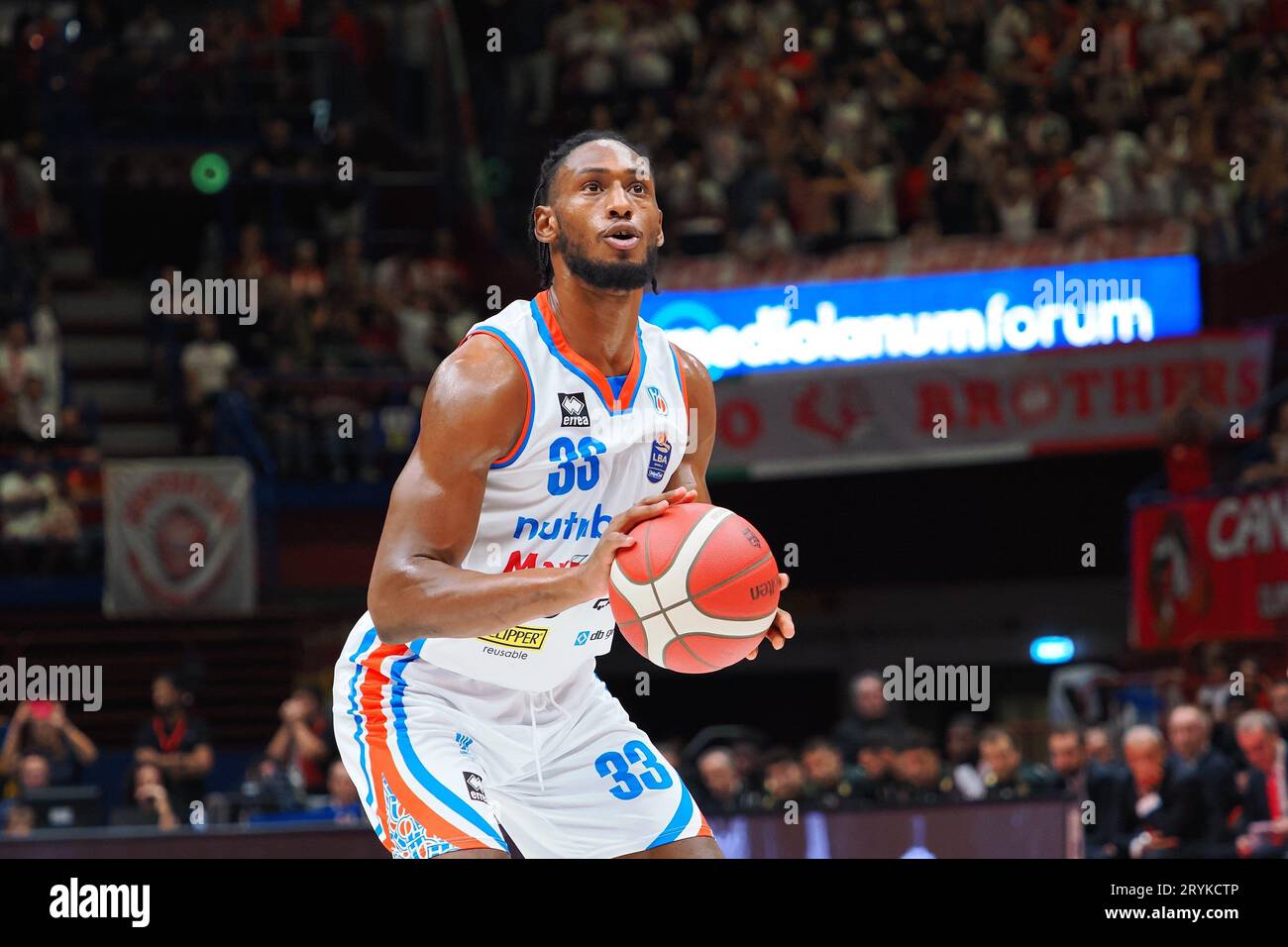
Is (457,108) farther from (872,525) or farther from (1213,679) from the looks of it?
(1213,679)

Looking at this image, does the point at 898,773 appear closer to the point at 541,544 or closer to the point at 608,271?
the point at 541,544

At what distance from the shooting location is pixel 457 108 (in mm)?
18656

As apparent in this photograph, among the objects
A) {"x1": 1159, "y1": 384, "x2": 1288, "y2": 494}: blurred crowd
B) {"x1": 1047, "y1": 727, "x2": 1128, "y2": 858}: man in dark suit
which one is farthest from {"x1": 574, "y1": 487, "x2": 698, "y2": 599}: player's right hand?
{"x1": 1159, "y1": 384, "x2": 1288, "y2": 494}: blurred crowd

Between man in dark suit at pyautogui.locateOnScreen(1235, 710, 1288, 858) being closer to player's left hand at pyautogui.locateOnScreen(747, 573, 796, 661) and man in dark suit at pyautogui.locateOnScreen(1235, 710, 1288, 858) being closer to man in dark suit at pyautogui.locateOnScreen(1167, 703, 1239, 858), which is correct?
man in dark suit at pyautogui.locateOnScreen(1167, 703, 1239, 858)

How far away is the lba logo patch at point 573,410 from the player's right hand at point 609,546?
1.57 ft

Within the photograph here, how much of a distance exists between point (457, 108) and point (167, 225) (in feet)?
10.1

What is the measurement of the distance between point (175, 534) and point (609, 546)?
34.9 feet

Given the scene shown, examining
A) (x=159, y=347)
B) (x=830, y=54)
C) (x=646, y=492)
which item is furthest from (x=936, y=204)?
(x=646, y=492)

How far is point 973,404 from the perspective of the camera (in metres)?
14.7

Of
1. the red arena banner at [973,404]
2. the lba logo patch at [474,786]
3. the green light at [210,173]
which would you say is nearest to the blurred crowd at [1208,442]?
the red arena banner at [973,404]

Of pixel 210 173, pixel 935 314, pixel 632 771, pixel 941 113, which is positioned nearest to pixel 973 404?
pixel 935 314

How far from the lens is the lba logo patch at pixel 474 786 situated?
4207mm

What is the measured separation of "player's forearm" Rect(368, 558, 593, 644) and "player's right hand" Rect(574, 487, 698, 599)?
0.05 feet

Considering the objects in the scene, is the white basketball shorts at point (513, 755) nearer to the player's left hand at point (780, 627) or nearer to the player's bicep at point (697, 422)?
the player's left hand at point (780, 627)
